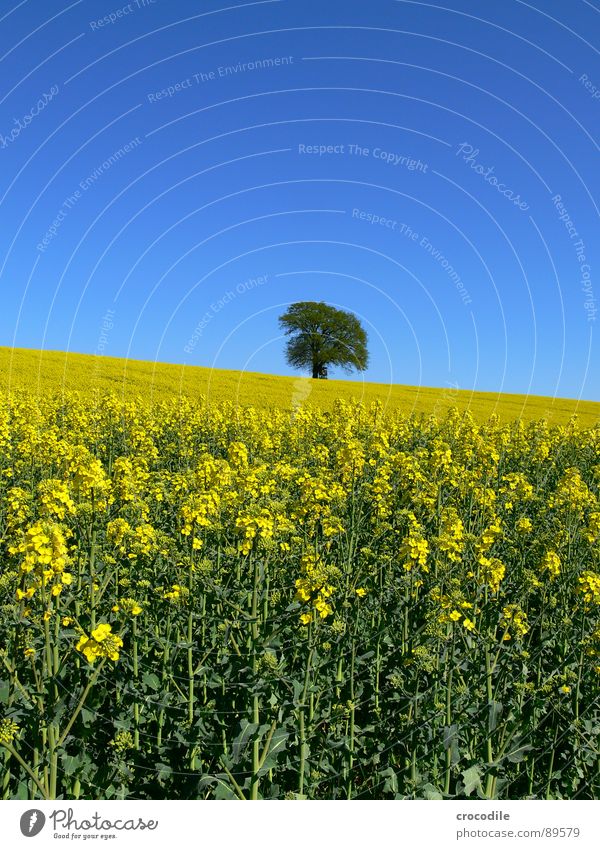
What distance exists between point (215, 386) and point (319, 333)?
804 centimetres

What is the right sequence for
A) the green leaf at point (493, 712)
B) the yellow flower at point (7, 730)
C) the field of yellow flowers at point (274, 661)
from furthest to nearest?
the green leaf at point (493, 712) < the field of yellow flowers at point (274, 661) < the yellow flower at point (7, 730)

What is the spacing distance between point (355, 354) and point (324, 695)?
40.2 m

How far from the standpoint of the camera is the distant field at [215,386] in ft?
111

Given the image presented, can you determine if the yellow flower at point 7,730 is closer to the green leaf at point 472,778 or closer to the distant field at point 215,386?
the green leaf at point 472,778

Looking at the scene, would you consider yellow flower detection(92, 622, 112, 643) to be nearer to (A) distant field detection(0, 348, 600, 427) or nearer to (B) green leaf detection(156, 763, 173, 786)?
(B) green leaf detection(156, 763, 173, 786)

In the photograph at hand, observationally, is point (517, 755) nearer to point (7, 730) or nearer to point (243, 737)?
point (243, 737)

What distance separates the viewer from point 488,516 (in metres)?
9.59

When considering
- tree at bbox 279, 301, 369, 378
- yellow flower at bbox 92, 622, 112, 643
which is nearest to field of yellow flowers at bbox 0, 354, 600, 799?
yellow flower at bbox 92, 622, 112, 643

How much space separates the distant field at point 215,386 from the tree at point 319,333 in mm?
1758

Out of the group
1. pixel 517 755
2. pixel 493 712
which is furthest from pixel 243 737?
pixel 517 755

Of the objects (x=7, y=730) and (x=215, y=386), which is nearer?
(x=7, y=730)

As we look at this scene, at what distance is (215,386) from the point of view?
38.2 meters

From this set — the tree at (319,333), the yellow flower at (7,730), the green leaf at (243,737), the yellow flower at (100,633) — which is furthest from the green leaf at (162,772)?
the tree at (319,333)
